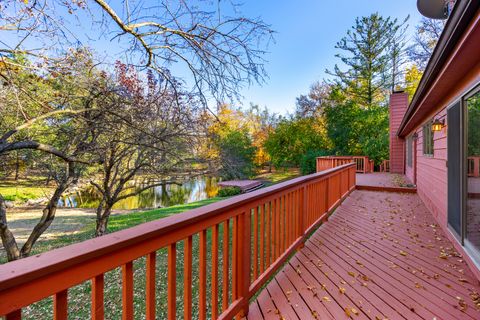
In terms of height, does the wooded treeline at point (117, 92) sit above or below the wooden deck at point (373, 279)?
above

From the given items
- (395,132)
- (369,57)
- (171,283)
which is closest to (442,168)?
(171,283)

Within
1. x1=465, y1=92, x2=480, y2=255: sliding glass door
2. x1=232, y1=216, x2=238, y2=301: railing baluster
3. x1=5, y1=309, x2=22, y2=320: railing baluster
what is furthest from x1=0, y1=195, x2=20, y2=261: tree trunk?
x1=465, y1=92, x2=480, y2=255: sliding glass door

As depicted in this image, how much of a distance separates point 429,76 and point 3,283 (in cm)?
412

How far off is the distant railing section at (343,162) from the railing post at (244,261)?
1004 centimetres

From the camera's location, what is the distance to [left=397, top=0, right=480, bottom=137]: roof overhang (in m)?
1.74

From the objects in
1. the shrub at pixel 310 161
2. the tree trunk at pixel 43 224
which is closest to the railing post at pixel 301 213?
the tree trunk at pixel 43 224

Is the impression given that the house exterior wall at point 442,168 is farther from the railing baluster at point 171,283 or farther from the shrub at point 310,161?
the shrub at point 310,161

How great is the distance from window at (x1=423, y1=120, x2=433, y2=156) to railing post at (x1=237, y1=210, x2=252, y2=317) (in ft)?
17.1

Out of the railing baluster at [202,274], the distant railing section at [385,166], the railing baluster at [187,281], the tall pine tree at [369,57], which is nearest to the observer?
the railing baluster at [187,281]

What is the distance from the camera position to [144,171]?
274 inches

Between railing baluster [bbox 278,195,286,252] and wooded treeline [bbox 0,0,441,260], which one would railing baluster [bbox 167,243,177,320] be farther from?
wooded treeline [bbox 0,0,441,260]

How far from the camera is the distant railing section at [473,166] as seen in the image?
295 centimetres

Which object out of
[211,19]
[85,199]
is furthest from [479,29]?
[85,199]

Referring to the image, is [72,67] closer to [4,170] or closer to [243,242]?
[4,170]
